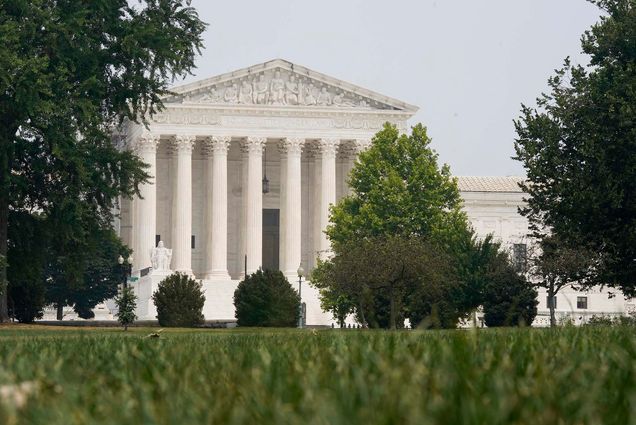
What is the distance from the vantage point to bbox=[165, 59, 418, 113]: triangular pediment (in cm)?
10944

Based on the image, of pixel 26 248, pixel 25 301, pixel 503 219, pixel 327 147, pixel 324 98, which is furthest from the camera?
pixel 503 219

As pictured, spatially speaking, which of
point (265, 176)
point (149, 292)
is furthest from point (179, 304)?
point (265, 176)

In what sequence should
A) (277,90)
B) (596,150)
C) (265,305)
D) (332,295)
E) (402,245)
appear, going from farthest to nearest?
(277,90), (332,295), (402,245), (265,305), (596,150)

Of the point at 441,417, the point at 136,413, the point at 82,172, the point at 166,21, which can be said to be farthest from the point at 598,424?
the point at 166,21

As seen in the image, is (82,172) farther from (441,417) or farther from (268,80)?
(268,80)

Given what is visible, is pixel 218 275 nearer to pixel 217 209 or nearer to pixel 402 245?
pixel 217 209

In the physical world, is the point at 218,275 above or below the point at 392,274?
above

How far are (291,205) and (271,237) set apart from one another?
1124 cm

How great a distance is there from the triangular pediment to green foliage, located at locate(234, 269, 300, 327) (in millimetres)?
45044

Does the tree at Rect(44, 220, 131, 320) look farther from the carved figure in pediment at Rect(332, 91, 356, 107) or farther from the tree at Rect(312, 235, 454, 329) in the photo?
the carved figure in pediment at Rect(332, 91, 356, 107)

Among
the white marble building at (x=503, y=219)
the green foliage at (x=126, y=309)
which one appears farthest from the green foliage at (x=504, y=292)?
the white marble building at (x=503, y=219)

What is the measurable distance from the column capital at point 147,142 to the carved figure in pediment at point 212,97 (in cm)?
534

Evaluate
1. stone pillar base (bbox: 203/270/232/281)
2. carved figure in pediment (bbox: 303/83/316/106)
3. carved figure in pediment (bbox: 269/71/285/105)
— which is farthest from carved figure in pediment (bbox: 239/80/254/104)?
stone pillar base (bbox: 203/270/232/281)

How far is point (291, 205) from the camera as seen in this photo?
10988cm
